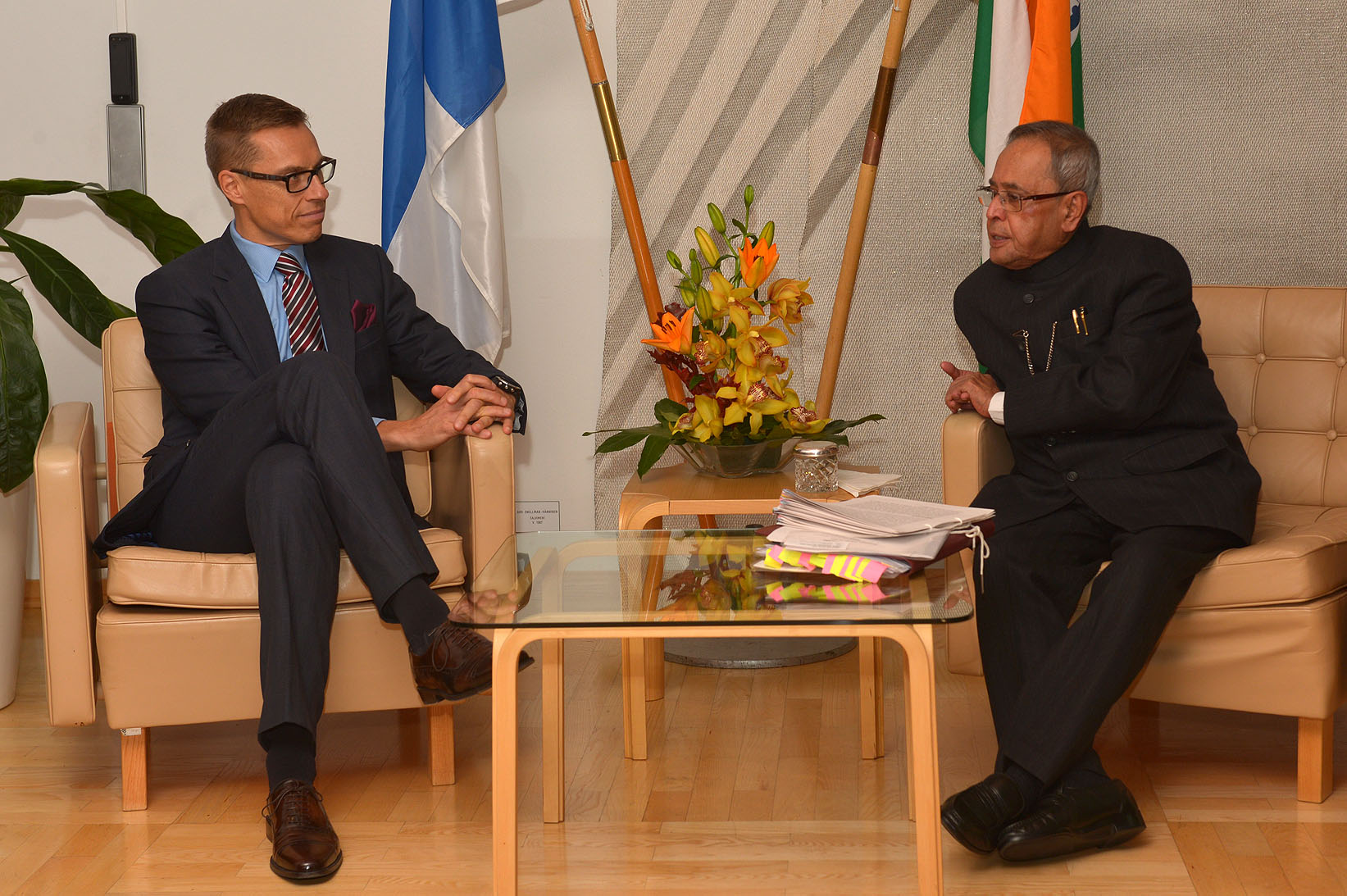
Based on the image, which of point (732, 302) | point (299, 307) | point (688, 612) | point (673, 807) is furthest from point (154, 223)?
point (688, 612)

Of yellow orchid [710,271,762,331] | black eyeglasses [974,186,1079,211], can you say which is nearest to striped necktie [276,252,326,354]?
yellow orchid [710,271,762,331]

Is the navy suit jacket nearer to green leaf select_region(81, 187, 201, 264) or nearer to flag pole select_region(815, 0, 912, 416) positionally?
green leaf select_region(81, 187, 201, 264)

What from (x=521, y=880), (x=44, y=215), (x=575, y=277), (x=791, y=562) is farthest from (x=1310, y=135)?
(x=44, y=215)

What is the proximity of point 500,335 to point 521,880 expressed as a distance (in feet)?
5.31

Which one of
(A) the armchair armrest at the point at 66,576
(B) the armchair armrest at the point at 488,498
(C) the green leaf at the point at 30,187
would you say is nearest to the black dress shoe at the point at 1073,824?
(B) the armchair armrest at the point at 488,498

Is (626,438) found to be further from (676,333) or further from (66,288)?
(66,288)

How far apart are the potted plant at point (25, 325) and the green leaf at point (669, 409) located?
113 cm

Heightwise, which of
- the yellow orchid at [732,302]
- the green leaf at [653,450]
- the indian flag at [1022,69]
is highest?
the indian flag at [1022,69]

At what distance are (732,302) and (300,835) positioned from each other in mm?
1177

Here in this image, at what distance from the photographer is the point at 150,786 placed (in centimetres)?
233

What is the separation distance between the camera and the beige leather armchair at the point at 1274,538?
6.86 feet

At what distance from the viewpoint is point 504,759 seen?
1.70m

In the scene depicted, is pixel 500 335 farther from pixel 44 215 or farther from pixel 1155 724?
pixel 1155 724

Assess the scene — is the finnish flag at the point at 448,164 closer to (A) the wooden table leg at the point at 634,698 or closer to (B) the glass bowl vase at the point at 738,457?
(B) the glass bowl vase at the point at 738,457
